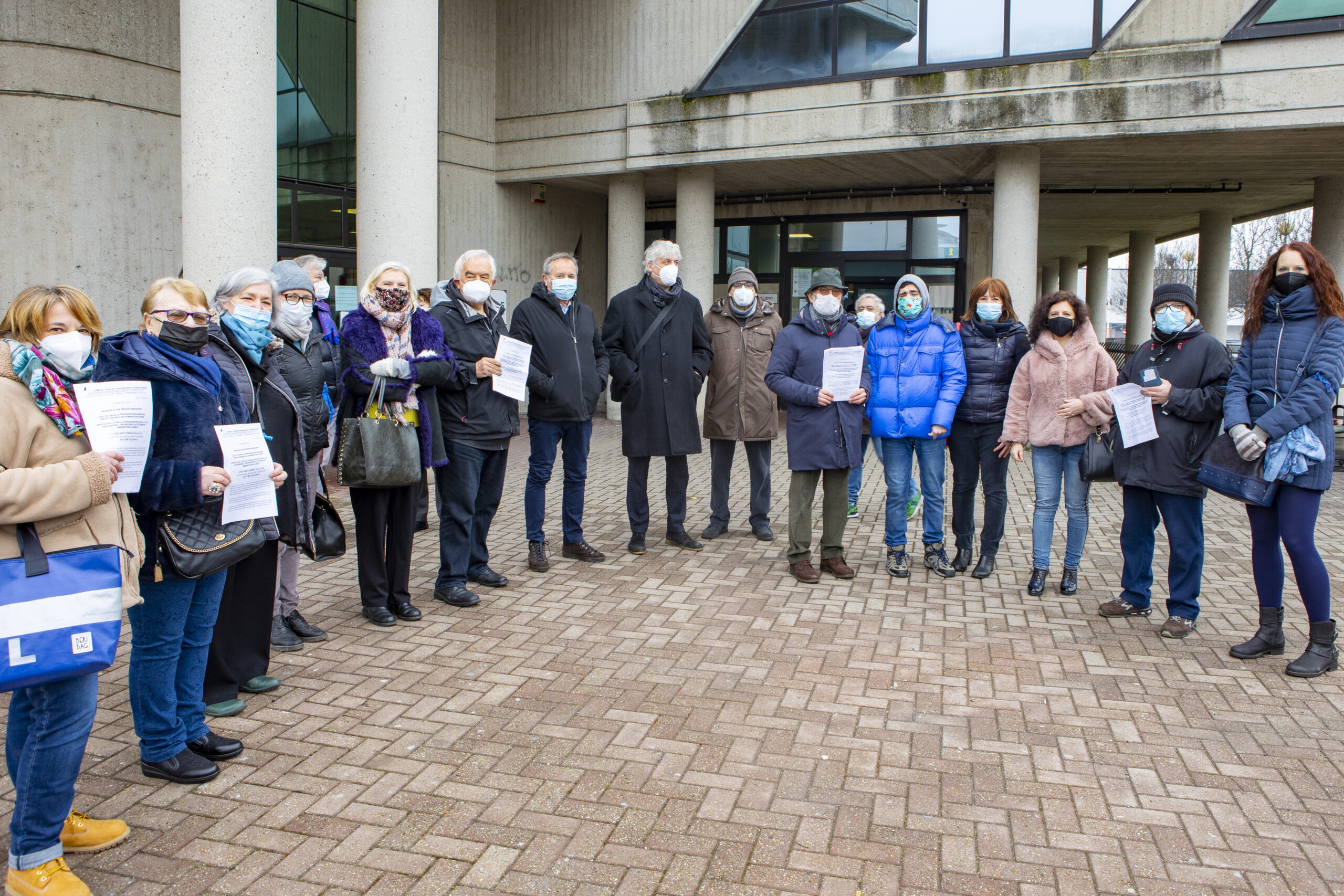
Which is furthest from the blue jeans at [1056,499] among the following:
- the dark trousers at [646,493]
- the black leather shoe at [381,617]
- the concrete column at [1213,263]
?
the concrete column at [1213,263]

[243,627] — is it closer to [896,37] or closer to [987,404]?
[987,404]

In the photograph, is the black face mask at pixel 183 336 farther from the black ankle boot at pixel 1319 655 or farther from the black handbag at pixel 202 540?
the black ankle boot at pixel 1319 655

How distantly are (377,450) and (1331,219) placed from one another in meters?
14.7

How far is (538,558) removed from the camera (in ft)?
22.4

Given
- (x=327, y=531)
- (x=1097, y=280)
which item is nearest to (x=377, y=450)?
(x=327, y=531)

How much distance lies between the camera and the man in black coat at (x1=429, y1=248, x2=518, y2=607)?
5.96 metres

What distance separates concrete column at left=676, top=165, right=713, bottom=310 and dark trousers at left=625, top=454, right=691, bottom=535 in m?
8.11

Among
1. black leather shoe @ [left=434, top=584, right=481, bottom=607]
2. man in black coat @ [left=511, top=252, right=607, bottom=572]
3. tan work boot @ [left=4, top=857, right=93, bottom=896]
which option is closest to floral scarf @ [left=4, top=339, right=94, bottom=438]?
tan work boot @ [left=4, top=857, right=93, bottom=896]

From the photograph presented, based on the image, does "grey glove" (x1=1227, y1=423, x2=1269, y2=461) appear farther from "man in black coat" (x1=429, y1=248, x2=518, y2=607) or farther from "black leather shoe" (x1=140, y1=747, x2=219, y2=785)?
Result: "black leather shoe" (x1=140, y1=747, x2=219, y2=785)

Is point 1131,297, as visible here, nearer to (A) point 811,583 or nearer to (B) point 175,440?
(A) point 811,583

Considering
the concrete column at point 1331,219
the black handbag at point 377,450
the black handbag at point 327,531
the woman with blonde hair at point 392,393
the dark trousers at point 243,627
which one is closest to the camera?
the dark trousers at point 243,627

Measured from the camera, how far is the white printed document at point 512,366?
240 inches

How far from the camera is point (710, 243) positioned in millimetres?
15750

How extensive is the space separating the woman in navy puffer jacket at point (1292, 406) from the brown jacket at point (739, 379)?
3491mm
